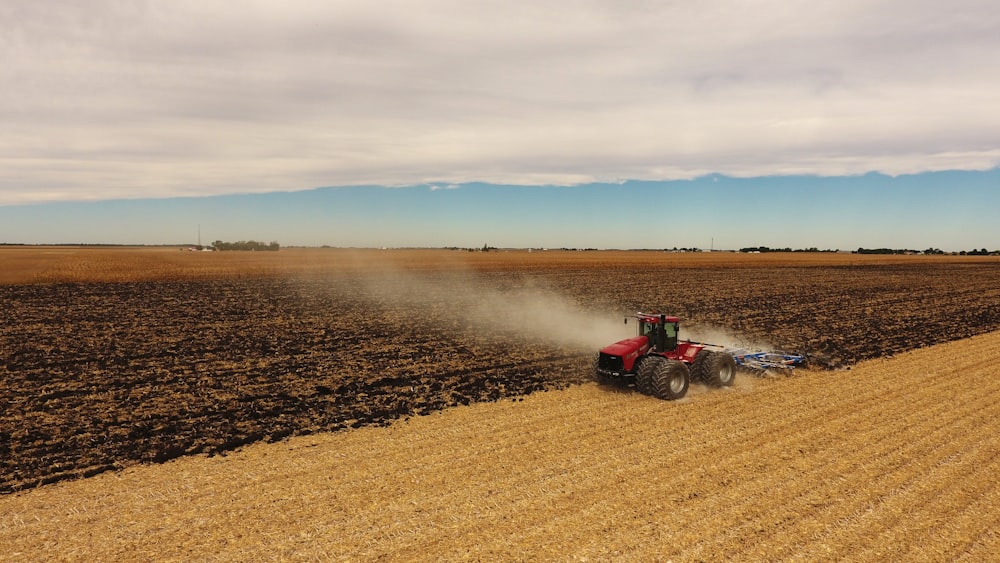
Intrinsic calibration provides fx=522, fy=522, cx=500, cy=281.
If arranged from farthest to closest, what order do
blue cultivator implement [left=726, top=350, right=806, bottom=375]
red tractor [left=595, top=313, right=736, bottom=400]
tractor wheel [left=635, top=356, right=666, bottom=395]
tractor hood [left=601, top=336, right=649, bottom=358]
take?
blue cultivator implement [left=726, top=350, right=806, bottom=375], tractor hood [left=601, top=336, right=649, bottom=358], tractor wheel [left=635, top=356, right=666, bottom=395], red tractor [left=595, top=313, right=736, bottom=400]

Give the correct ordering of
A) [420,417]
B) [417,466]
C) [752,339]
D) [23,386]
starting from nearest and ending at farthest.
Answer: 1. [417,466]
2. [420,417]
3. [23,386]
4. [752,339]

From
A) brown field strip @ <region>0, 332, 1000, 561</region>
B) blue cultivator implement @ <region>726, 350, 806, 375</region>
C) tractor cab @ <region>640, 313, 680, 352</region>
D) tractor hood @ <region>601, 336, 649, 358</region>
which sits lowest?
brown field strip @ <region>0, 332, 1000, 561</region>

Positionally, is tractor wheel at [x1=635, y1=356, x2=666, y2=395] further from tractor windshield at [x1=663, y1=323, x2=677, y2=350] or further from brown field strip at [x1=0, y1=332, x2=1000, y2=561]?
brown field strip at [x1=0, y1=332, x2=1000, y2=561]

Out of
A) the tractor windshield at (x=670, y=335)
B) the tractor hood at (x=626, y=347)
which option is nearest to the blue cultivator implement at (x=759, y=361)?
the tractor windshield at (x=670, y=335)

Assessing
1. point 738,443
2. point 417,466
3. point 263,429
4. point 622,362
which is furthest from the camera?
point 622,362

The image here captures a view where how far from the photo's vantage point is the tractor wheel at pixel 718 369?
13102 mm

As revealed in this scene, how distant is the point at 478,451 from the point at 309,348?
38.2 ft

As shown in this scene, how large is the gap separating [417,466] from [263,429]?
13.2 ft

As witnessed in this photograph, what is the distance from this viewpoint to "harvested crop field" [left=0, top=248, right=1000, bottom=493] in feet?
36.0

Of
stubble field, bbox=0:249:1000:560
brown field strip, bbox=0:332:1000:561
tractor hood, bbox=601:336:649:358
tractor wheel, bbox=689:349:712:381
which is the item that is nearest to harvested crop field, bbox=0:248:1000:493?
stubble field, bbox=0:249:1000:560

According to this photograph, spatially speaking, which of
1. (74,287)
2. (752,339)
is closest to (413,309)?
(752,339)

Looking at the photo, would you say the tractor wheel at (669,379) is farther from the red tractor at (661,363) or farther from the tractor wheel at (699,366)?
the tractor wheel at (699,366)

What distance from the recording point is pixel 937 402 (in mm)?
11961

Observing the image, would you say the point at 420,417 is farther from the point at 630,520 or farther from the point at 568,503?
the point at 630,520
